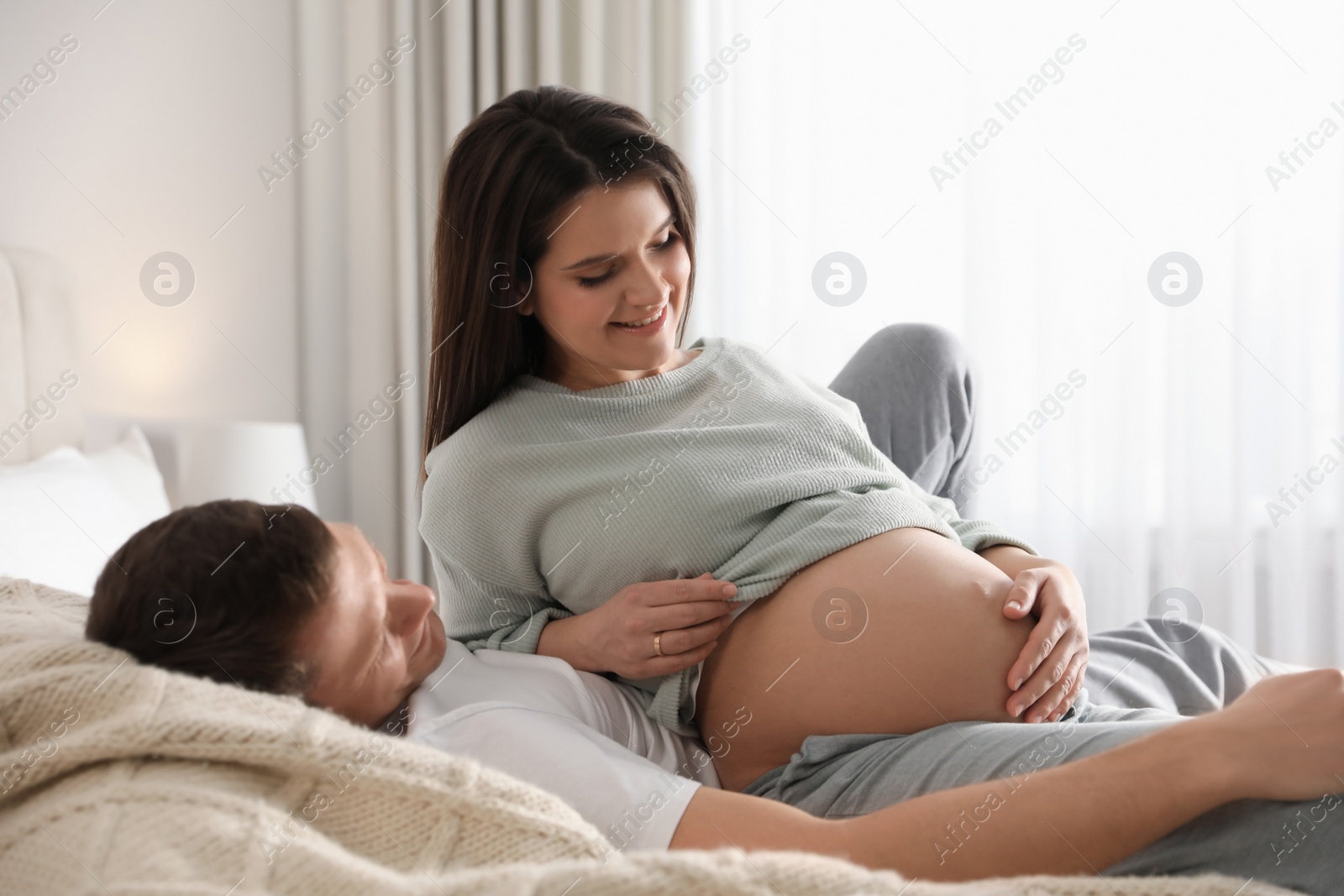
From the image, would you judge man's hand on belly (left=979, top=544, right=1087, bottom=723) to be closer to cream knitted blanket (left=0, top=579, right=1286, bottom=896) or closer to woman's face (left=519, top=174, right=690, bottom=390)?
cream knitted blanket (left=0, top=579, right=1286, bottom=896)

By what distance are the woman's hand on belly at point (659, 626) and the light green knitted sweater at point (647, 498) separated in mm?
36

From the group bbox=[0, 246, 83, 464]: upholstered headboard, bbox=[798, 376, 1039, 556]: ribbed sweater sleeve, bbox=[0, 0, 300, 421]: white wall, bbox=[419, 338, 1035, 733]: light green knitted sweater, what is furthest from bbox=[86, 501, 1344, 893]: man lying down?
bbox=[0, 0, 300, 421]: white wall

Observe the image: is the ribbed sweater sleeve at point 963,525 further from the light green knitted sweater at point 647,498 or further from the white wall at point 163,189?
the white wall at point 163,189

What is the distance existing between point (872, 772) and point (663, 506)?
336mm

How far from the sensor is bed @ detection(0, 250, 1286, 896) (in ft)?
1.87

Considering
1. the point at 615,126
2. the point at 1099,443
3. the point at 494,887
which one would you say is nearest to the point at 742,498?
the point at 615,126

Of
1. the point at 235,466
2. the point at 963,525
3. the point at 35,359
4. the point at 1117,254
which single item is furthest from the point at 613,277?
the point at 1117,254

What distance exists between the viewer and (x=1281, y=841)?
0.71 meters

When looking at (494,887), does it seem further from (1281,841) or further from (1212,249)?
(1212,249)

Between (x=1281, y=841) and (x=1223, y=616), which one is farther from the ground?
(x=1281, y=841)

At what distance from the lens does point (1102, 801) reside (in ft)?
2.43

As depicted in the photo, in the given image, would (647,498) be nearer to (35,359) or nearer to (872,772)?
(872,772)

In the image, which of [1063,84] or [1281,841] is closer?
[1281,841]

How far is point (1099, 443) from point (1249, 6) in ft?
3.27
